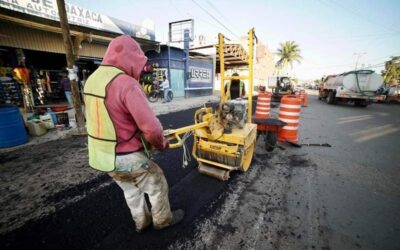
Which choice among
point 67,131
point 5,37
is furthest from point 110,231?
point 5,37

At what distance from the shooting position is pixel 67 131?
641 cm

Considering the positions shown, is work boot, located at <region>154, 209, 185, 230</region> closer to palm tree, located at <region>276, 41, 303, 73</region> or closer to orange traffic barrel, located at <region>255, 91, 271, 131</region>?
orange traffic barrel, located at <region>255, 91, 271, 131</region>

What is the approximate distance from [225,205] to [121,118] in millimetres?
2077

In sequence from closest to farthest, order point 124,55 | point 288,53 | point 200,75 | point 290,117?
point 124,55 → point 290,117 → point 200,75 → point 288,53

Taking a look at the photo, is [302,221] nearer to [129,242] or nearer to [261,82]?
[129,242]

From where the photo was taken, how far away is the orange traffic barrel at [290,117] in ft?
18.6

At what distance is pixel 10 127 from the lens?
16.6 feet

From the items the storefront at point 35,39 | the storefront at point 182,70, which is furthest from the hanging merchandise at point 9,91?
the storefront at point 182,70

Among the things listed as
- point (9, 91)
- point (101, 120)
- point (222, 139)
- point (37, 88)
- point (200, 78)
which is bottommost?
point (222, 139)

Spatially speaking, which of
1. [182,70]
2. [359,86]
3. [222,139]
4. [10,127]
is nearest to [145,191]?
[222,139]

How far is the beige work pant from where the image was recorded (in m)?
1.97

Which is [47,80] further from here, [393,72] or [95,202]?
[393,72]

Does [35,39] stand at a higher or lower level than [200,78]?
higher

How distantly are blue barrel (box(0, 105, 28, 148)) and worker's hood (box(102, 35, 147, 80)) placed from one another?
17.8ft
